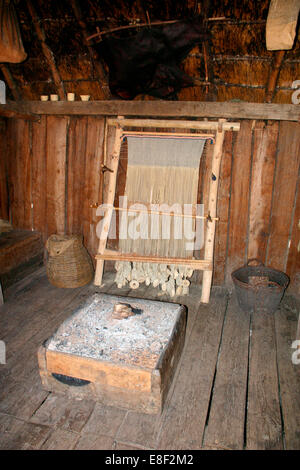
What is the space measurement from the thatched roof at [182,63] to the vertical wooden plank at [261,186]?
13.7 inches

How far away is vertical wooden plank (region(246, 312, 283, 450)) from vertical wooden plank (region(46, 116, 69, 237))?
7.80 ft

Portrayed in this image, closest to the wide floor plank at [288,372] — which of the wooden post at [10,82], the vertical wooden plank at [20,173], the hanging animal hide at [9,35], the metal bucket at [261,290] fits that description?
the metal bucket at [261,290]

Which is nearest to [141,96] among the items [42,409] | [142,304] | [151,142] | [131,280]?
[151,142]

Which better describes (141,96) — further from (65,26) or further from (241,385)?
(241,385)

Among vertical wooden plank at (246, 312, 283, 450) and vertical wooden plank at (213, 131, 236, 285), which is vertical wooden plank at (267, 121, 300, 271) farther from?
vertical wooden plank at (246, 312, 283, 450)

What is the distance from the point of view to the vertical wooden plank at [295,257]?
2.96m

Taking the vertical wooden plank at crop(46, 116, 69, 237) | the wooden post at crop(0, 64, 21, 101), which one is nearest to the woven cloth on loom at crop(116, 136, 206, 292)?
the vertical wooden plank at crop(46, 116, 69, 237)

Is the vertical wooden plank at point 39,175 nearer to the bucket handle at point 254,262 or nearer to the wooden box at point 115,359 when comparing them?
the wooden box at point 115,359

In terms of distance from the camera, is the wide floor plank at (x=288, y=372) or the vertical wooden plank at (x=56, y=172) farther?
the vertical wooden plank at (x=56, y=172)

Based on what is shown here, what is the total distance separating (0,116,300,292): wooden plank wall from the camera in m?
2.95

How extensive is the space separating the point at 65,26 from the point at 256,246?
8.98 feet

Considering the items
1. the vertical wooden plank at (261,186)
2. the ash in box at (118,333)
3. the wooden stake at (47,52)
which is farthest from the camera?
the vertical wooden plank at (261,186)

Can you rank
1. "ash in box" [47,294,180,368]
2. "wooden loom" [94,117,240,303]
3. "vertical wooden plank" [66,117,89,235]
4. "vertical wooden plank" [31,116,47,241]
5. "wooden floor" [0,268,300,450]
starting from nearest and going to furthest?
"wooden floor" [0,268,300,450]
"ash in box" [47,294,180,368]
"wooden loom" [94,117,240,303]
"vertical wooden plank" [66,117,89,235]
"vertical wooden plank" [31,116,47,241]

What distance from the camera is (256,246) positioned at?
312cm
